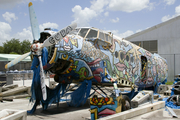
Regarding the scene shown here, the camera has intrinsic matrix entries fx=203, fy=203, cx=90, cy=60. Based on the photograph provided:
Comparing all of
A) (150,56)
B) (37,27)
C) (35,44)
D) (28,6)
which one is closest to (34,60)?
(35,44)

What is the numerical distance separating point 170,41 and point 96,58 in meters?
18.7

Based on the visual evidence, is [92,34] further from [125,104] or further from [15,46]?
[15,46]

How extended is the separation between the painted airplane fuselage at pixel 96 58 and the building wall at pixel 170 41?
14333mm

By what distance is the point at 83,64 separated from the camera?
9.38 m

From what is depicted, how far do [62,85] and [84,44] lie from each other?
101 inches

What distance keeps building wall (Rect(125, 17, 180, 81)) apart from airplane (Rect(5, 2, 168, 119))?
1436 centimetres

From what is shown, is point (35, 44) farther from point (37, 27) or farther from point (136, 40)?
point (136, 40)

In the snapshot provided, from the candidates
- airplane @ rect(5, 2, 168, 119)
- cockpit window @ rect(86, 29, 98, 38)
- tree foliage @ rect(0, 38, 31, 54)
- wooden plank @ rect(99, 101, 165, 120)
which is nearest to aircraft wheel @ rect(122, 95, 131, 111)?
airplane @ rect(5, 2, 168, 119)

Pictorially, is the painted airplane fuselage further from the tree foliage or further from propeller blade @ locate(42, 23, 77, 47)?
the tree foliage

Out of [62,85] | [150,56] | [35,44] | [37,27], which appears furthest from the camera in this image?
[150,56]

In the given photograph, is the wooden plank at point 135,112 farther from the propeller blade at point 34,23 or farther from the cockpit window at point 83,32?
the propeller blade at point 34,23

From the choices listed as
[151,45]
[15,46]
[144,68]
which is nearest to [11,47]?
[15,46]

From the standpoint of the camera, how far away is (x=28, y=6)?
8727 millimetres

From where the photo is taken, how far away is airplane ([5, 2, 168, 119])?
7.93 meters
